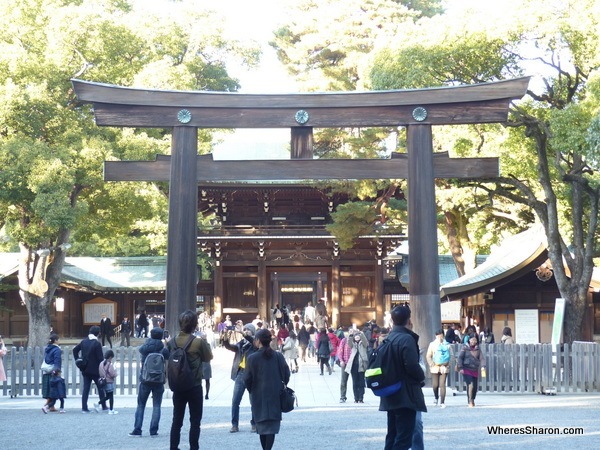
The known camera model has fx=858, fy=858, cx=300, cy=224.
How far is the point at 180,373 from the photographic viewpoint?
29.5 feet

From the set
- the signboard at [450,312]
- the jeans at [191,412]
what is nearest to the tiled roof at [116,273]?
the signboard at [450,312]

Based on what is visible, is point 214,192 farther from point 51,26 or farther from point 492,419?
point 492,419

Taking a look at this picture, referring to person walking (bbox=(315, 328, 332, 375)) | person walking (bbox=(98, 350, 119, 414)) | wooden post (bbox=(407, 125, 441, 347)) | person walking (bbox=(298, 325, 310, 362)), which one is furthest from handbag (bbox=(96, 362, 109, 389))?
person walking (bbox=(298, 325, 310, 362))

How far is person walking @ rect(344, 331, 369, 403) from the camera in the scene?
50.5ft

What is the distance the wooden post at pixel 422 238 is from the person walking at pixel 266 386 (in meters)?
8.26

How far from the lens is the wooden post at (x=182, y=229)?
1695 cm

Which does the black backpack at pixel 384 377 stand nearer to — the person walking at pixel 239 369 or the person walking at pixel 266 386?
the person walking at pixel 266 386

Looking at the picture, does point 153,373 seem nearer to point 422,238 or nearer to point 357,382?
point 357,382

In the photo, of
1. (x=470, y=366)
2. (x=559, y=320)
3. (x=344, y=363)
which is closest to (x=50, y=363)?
(x=344, y=363)

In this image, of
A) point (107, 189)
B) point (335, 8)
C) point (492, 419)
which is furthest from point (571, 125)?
point (335, 8)

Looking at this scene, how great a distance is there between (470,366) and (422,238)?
3.19 meters

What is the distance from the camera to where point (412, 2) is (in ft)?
167

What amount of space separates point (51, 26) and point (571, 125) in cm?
1692

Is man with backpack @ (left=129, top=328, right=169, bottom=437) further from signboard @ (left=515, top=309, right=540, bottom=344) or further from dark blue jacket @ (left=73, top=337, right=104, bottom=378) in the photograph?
signboard @ (left=515, top=309, right=540, bottom=344)
